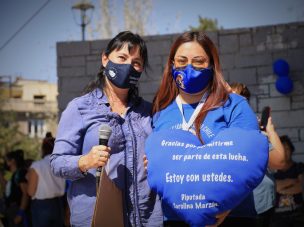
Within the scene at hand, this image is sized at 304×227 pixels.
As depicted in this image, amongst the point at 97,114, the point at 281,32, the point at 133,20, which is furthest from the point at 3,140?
the point at 97,114

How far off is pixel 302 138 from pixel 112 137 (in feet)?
15.5

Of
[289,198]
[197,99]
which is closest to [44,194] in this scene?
[289,198]

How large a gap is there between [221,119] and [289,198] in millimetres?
3387

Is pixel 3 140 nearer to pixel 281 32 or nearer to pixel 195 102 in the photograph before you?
pixel 281 32

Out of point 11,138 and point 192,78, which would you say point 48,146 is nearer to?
point 192,78

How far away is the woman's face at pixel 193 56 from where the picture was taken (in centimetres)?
239

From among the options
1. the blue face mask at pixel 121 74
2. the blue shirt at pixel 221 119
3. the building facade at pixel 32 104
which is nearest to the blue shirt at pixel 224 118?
the blue shirt at pixel 221 119

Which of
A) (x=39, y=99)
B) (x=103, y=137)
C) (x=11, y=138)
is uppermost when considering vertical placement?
(x=103, y=137)

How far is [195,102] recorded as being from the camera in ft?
7.95

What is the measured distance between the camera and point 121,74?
8.32 ft

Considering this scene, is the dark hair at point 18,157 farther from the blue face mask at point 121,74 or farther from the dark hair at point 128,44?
the blue face mask at point 121,74

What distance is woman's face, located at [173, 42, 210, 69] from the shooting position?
239 centimetres

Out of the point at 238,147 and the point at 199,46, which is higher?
the point at 199,46

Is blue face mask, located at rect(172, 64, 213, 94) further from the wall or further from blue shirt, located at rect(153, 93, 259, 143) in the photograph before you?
the wall
